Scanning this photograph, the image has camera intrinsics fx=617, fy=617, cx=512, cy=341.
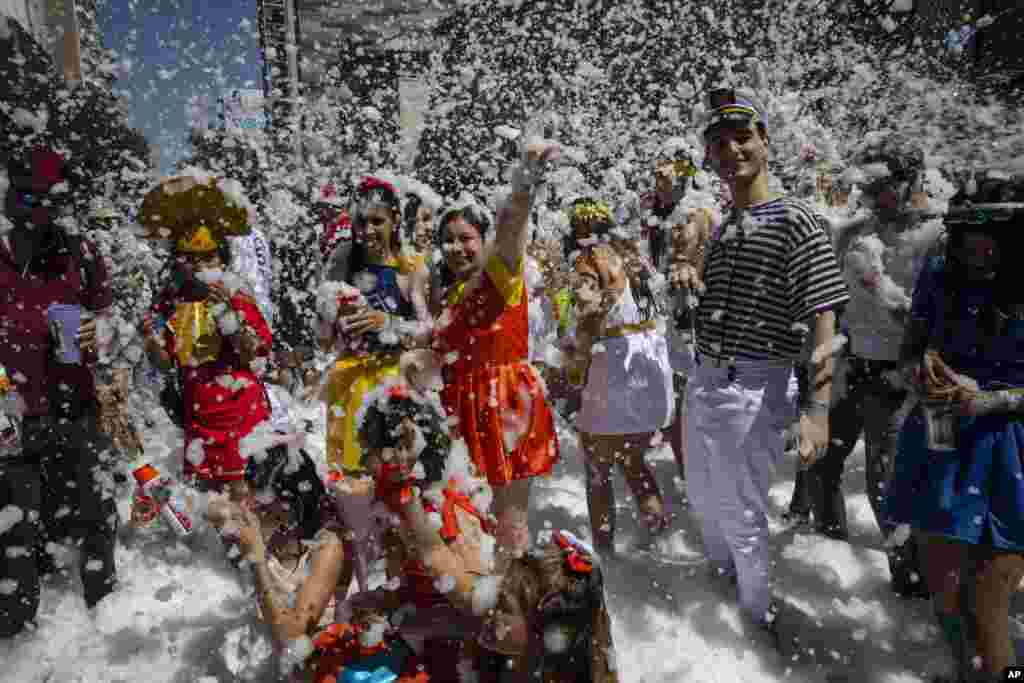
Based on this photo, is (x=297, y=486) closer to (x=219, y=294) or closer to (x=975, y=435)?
(x=219, y=294)

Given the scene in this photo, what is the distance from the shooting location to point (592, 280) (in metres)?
3.01

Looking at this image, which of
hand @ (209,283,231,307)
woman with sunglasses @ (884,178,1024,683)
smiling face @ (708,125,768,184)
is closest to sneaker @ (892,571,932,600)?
woman with sunglasses @ (884,178,1024,683)

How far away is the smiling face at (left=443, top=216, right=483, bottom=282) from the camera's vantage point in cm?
277

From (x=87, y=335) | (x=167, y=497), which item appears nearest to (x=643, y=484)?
(x=167, y=497)

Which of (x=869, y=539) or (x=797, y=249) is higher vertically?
(x=797, y=249)

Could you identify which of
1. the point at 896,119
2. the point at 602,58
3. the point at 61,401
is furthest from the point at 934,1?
the point at 61,401

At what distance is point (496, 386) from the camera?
2734 millimetres

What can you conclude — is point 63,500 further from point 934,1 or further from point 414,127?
point 414,127

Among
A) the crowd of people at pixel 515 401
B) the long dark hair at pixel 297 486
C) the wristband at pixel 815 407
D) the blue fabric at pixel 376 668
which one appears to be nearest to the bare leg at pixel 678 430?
the crowd of people at pixel 515 401

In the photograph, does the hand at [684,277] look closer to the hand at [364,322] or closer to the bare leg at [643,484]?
the bare leg at [643,484]

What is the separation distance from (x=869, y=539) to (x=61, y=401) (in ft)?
14.1

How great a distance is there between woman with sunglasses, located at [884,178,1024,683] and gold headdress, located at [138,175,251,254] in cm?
286

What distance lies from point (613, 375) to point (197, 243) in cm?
206

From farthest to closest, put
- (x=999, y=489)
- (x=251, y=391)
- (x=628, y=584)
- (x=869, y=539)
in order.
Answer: (x=869, y=539)
(x=628, y=584)
(x=251, y=391)
(x=999, y=489)
